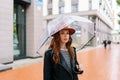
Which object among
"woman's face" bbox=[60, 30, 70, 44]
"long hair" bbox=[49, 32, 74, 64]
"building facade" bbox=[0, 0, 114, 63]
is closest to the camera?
"long hair" bbox=[49, 32, 74, 64]

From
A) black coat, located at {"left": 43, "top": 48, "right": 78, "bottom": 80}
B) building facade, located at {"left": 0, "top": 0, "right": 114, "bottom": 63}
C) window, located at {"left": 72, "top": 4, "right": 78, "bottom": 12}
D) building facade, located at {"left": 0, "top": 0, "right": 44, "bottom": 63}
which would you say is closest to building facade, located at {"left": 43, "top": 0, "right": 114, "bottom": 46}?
window, located at {"left": 72, "top": 4, "right": 78, "bottom": 12}

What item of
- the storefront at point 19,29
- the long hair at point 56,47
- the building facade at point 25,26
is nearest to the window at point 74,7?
the building facade at point 25,26

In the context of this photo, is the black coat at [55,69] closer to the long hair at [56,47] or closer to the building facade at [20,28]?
the long hair at [56,47]

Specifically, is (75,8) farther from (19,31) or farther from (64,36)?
(64,36)

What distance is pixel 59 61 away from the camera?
203 centimetres

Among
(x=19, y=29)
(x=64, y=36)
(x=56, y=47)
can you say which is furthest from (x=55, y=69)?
(x=19, y=29)

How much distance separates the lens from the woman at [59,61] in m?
2.04

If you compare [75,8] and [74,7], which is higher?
[74,7]

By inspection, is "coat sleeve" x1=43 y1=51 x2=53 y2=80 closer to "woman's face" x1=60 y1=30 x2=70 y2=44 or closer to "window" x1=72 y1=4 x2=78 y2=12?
"woman's face" x1=60 y1=30 x2=70 y2=44

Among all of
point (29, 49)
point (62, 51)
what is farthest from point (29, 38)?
point (62, 51)

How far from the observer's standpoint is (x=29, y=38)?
1395 cm

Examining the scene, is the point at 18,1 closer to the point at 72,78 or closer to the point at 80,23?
the point at 80,23

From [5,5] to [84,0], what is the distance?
→ 22.8 m

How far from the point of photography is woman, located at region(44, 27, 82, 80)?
80.4 inches
